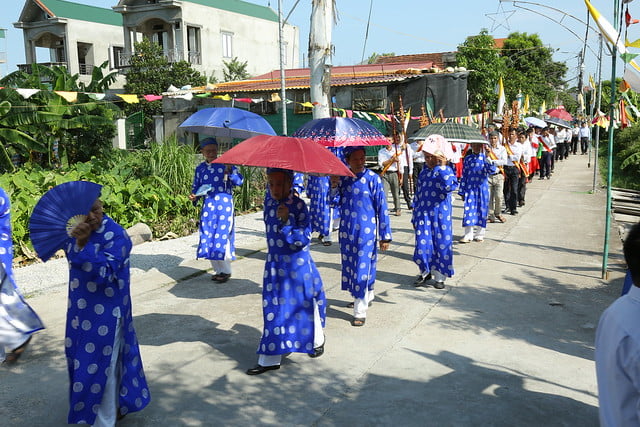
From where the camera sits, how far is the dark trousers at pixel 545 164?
19441mm

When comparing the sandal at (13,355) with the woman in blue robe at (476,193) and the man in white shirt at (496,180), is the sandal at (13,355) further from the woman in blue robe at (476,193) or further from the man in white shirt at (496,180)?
the man in white shirt at (496,180)

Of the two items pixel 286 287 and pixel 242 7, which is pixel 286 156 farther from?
pixel 242 7

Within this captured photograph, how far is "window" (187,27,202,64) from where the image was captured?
2970 cm

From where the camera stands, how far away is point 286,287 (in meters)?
4.61

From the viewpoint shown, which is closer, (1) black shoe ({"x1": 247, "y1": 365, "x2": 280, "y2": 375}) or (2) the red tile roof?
(1) black shoe ({"x1": 247, "y1": 365, "x2": 280, "y2": 375})

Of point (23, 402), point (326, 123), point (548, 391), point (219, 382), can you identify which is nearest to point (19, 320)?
point (23, 402)

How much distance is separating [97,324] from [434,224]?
4.37 meters

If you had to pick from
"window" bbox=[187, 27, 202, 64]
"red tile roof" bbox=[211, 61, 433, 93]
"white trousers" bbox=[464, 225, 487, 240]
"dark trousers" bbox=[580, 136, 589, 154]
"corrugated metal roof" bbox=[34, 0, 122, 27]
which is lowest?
"white trousers" bbox=[464, 225, 487, 240]

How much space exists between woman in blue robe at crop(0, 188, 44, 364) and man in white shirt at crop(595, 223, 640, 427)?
4336 mm

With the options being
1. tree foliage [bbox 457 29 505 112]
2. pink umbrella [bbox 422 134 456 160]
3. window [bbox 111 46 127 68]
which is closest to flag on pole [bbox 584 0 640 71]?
pink umbrella [bbox 422 134 456 160]


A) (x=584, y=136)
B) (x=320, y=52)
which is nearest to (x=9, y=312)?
(x=320, y=52)

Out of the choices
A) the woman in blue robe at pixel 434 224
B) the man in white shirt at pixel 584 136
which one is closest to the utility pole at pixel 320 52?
the woman in blue robe at pixel 434 224

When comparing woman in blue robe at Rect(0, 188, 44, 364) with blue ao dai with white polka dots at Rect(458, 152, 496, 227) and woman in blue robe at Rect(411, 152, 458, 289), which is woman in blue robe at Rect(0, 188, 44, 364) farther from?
blue ao dai with white polka dots at Rect(458, 152, 496, 227)

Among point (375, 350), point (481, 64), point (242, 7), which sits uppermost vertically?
point (242, 7)
